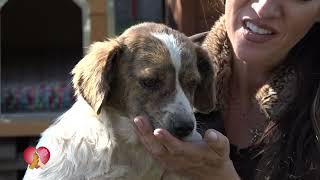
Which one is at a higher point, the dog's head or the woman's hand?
the dog's head

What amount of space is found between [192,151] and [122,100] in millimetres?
314

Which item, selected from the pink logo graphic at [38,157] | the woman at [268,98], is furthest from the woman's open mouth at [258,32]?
the pink logo graphic at [38,157]

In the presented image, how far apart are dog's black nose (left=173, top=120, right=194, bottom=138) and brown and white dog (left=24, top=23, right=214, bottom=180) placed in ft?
0.21

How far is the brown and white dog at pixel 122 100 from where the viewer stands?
1.84 m

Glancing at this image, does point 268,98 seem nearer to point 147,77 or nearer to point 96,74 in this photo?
point 147,77

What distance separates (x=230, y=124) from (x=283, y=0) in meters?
0.50

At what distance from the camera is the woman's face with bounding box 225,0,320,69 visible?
197 cm

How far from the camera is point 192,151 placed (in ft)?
5.65

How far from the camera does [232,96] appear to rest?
225 cm

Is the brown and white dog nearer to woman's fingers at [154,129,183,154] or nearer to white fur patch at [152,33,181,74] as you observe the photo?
white fur patch at [152,33,181,74]

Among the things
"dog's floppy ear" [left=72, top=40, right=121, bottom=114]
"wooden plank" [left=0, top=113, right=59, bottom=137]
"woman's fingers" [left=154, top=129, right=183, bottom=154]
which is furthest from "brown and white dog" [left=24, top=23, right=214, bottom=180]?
"wooden plank" [left=0, top=113, right=59, bottom=137]

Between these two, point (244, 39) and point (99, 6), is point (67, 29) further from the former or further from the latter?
point (244, 39)

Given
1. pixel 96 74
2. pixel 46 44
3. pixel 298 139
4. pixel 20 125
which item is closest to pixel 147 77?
pixel 96 74

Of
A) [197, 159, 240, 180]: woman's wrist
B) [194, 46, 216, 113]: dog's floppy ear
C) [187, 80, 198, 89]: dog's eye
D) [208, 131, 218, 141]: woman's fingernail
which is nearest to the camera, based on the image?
[208, 131, 218, 141]: woman's fingernail
